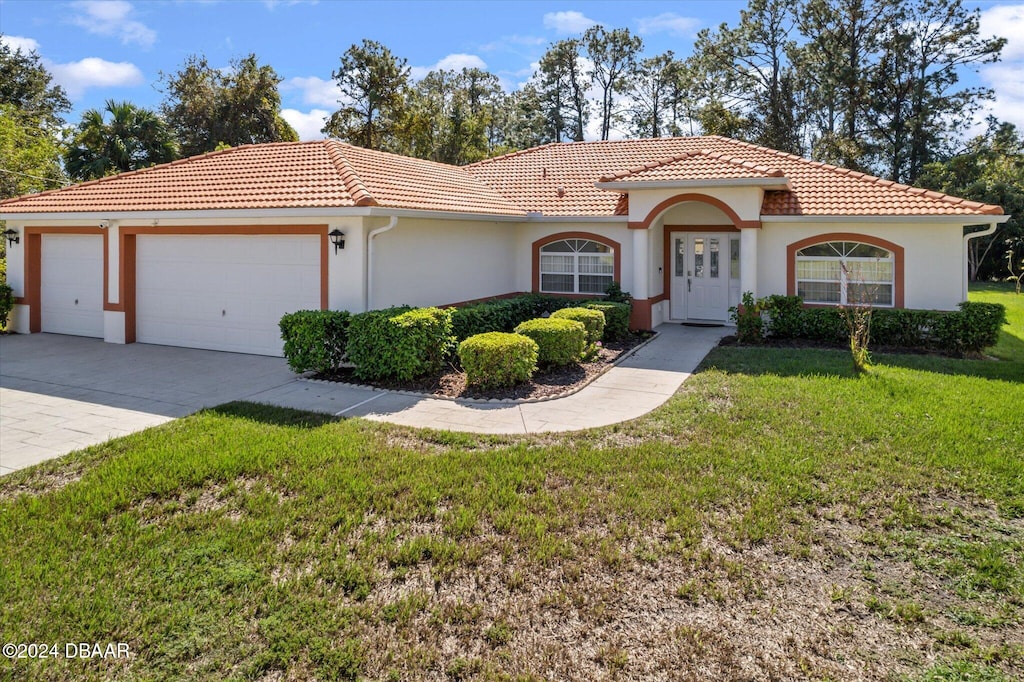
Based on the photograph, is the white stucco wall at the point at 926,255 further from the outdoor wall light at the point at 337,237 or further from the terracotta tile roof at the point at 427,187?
the outdoor wall light at the point at 337,237

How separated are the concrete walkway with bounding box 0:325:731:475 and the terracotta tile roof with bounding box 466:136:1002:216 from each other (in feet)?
15.1

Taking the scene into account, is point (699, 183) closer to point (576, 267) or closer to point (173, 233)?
point (576, 267)

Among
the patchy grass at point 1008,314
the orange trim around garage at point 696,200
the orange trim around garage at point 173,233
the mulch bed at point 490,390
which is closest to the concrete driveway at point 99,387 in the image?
the orange trim around garage at point 173,233

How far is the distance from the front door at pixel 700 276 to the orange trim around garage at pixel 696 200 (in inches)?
84.4

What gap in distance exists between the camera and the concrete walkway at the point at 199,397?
336 inches

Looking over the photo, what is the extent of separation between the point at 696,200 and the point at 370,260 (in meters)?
7.77

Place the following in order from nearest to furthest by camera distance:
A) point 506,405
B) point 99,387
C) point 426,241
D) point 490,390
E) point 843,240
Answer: point 506,405
point 490,390
point 99,387
point 426,241
point 843,240

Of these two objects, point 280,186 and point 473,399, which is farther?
point 280,186

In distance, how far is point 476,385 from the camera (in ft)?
35.2

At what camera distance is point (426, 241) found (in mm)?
14250

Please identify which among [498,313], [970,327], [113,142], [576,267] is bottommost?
[970,327]

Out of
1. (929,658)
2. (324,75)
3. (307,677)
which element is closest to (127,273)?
(307,677)

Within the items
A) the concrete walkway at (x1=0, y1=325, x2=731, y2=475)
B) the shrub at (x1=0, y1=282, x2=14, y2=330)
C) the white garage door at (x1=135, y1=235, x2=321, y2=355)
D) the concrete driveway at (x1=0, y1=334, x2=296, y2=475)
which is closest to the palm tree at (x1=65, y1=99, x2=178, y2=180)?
the shrub at (x1=0, y1=282, x2=14, y2=330)

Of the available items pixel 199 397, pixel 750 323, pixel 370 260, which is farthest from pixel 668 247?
pixel 199 397
